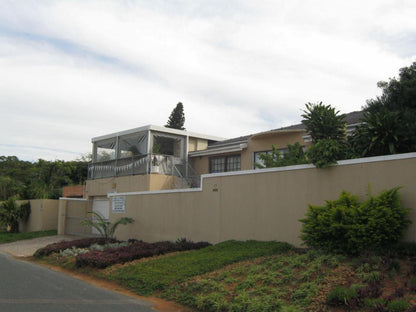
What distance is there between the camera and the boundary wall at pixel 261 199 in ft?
33.2

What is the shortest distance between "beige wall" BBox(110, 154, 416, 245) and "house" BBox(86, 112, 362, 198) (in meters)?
3.98

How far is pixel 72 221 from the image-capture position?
24.8m

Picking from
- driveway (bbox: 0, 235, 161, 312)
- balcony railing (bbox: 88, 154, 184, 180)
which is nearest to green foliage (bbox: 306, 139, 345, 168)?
driveway (bbox: 0, 235, 161, 312)

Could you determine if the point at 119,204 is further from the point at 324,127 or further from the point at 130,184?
the point at 324,127

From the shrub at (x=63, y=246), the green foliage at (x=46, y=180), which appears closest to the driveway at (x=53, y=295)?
the shrub at (x=63, y=246)

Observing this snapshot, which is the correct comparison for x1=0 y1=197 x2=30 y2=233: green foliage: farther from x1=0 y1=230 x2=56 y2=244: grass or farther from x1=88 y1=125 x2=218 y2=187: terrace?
x1=88 y1=125 x2=218 y2=187: terrace

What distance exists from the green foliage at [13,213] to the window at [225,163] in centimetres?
1383

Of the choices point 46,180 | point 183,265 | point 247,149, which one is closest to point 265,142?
point 247,149

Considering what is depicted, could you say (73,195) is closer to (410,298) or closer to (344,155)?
(344,155)

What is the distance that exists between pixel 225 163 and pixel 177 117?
2597cm

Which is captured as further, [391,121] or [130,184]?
[130,184]

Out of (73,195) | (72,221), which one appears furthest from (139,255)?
(73,195)

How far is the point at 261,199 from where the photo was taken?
1302 centimetres

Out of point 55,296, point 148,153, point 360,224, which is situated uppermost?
point 148,153
